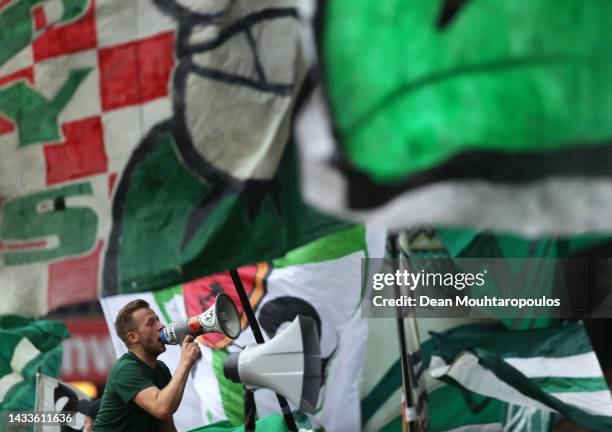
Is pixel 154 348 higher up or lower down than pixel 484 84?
lower down

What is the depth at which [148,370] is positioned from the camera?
349 centimetres

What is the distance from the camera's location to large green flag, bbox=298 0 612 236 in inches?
88.3

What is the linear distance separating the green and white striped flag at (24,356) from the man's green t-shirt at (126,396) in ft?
4.24

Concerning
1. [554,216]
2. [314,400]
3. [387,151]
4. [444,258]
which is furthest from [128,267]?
[444,258]

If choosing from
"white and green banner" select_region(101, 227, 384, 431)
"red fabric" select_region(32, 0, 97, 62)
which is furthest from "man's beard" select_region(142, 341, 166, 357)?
"white and green banner" select_region(101, 227, 384, 431)

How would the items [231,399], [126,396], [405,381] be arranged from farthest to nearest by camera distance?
[231,399] < [126,396] < [405,381]

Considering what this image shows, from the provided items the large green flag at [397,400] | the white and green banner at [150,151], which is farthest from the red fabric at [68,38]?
the large green flag at [397,400]

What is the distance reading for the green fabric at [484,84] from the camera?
2246 millimetres

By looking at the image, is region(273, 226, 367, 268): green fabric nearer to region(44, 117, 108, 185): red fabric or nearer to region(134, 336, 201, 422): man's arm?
region(134, 336, 201, 422): man's arm

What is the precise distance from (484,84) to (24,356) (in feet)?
11.8

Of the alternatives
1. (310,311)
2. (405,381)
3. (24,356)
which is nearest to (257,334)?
(405,381)

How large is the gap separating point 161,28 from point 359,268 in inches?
98.0

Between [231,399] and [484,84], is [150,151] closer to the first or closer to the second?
[484,84]

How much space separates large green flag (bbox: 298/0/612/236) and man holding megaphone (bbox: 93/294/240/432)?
1148mm
